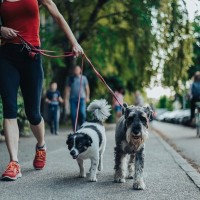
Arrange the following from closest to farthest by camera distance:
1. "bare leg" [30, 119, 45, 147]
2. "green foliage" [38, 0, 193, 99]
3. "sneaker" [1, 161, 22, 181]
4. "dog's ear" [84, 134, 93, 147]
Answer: "sneaker" [1, 161, 22, 181] < "dog's ear" [84, 134, 93, 147] < "bare leg" [30, 119, 45, 147] < "green foliage" [38, 0, 193, 99]

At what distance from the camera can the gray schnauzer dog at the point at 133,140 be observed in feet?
18.1

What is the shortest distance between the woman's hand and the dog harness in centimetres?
12

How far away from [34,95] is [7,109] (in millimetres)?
437

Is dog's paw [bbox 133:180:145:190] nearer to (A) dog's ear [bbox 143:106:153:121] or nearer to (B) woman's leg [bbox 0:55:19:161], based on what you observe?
(A) dog's ear [bbox 143:106:153:121]

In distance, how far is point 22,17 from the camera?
20.2 feet

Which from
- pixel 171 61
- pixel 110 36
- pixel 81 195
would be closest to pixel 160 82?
pixel 171 61

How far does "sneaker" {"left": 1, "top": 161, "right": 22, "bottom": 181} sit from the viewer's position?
591 centimetres

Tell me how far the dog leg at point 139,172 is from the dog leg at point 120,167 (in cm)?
29

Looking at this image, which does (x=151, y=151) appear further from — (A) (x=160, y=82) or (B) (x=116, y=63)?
(B) (x=116, y=63)

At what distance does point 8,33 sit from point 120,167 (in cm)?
201

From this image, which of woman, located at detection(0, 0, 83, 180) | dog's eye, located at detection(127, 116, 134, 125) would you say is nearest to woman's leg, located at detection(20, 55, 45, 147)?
woman, located at detection(0, 0, 83, 180)

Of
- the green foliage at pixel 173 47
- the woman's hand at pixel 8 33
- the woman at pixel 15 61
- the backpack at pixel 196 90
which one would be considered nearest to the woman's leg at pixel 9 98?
the woman at pixel 15 61

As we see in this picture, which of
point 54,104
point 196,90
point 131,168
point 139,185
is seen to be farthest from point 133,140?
point 54,104

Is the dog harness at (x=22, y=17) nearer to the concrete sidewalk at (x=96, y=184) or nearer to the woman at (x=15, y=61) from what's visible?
the woman at (x=15, y=61)
